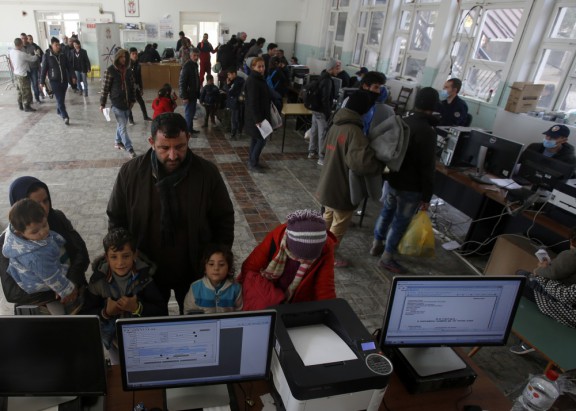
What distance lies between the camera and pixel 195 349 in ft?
4.33

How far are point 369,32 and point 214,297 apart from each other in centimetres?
960

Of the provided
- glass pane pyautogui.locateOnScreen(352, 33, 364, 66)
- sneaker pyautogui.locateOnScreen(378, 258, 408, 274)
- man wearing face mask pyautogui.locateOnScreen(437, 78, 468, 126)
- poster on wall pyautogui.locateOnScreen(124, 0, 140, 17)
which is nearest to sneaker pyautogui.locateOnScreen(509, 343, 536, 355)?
sneaker pyautogui.locateOnScreen(378, 258, 408, 274)

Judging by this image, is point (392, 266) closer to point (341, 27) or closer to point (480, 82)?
point (480, 82)

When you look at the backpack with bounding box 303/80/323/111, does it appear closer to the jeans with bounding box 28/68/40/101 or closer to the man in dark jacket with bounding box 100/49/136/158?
the man in dark jacket with bounding box 100/49/136/158

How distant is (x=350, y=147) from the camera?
123 inches

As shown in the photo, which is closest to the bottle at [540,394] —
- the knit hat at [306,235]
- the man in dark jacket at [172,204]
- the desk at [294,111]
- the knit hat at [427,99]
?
the knit hat at [306,235]

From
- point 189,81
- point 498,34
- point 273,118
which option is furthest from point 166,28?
point 498,34

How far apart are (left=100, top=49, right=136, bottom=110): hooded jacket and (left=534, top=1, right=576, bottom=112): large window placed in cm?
611

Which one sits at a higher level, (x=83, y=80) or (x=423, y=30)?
(x=423, y=30)

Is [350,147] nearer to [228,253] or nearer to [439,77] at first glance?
[228,253]

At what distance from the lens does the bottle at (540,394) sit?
1.44 meters

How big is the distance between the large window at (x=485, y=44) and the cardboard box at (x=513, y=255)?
3.81 metres

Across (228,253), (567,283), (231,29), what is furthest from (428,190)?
(231,29)

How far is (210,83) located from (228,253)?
661 cm
